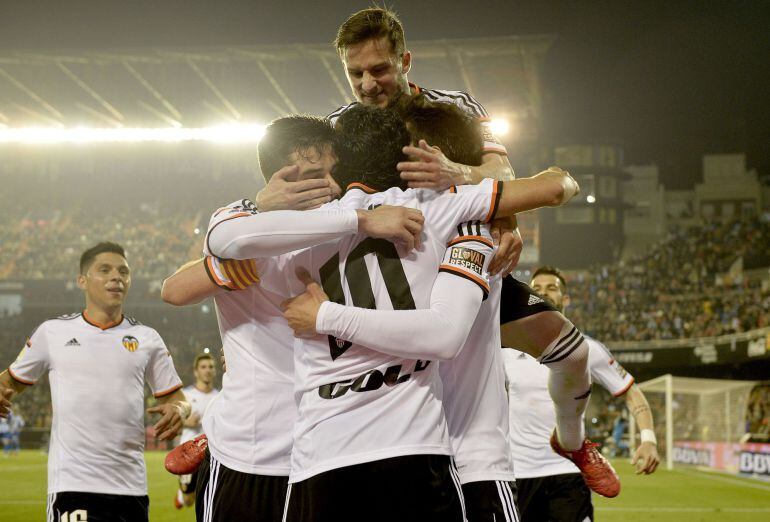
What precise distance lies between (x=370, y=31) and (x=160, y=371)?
339 centimetres

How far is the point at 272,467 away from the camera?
132 inches

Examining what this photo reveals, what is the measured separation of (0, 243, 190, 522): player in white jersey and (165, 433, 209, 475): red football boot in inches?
56.0

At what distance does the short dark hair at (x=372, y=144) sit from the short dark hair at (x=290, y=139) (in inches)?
5.2

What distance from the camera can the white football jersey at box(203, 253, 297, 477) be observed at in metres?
3.36

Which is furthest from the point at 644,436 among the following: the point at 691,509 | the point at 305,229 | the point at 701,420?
the point at 701,420

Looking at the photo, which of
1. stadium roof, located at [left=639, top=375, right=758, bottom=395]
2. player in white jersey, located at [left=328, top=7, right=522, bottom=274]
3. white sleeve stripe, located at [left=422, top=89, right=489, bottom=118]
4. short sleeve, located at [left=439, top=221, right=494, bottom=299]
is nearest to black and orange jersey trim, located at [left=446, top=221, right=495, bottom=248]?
short sleeve, located at [left=439, top=221, right=494, bottom=299]

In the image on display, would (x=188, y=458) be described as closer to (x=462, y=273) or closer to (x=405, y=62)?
(x=462, y=273)

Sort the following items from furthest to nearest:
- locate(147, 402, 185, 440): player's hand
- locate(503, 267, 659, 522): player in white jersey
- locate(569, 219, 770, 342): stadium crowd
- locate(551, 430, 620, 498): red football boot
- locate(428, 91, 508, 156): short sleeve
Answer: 1. locate(569, 219, 770, 342): stadium crowd
2. locate(503, 267, 659, 522): player in white jersey
3. locate(551, 430, 620, 498): red football boot
4. locate(147, 402, 185, 440): player's hand
5. locate(428, 91, 508, 156): short sleeve

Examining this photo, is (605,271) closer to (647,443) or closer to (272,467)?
(647,443)

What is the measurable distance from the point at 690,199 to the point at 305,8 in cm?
4418

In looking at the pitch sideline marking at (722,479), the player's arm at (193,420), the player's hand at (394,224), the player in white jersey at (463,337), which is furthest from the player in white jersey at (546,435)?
the pitch sideline marking at (722,479)

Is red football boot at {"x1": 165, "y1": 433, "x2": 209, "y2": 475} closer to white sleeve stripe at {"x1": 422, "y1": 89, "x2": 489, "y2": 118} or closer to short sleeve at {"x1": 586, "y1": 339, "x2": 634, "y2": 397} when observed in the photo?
white sleeve stripe at {"x1": 422, "y1": 89, "x2": 489, "y2": 118}

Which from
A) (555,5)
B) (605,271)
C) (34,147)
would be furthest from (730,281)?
(34,147)

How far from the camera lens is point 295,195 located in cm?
292
